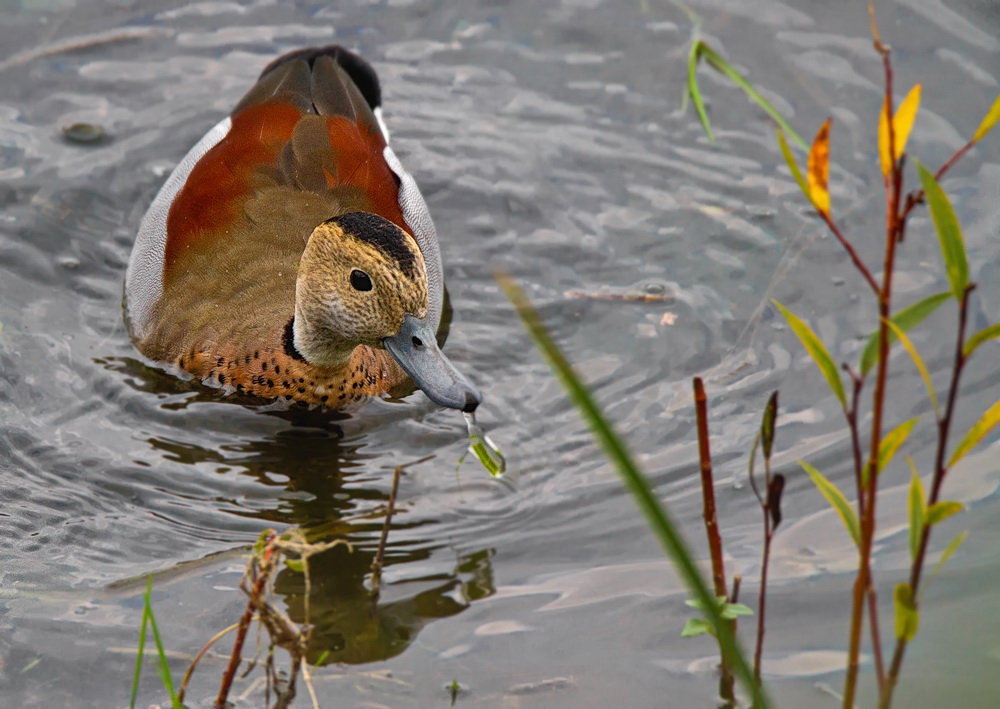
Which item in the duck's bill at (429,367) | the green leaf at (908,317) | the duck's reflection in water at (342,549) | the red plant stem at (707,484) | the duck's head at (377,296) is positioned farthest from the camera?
the duck's head at (377,296)

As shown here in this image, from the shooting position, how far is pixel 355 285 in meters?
4.54

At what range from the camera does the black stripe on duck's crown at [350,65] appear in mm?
6133

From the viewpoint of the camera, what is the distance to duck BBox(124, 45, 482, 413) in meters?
4.51

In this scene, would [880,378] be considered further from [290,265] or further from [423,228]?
[423,228]

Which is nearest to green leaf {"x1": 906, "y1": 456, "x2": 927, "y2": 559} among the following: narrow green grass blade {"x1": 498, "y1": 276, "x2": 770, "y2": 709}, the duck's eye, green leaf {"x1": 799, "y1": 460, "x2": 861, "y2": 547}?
green leaf {"x1": 799, "y1": 460, "x2": 861, "y2": 547}

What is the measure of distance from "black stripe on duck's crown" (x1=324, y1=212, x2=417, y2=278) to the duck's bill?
202 mm

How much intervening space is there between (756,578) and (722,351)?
5.03ft

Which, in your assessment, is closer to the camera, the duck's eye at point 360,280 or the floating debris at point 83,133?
the duck's eye at point 360,280

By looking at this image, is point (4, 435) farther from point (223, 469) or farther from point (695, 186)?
point (695, 186)

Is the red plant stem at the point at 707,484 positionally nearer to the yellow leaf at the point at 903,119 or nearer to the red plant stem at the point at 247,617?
the yellow leaf at the point at 903,119

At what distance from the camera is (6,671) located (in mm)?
3258

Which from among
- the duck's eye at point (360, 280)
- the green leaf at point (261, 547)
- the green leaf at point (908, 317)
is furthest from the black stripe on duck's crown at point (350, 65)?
the green leaf at point (908, 317)

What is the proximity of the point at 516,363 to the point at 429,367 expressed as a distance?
92 cm

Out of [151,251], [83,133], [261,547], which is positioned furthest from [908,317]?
[83,133]
